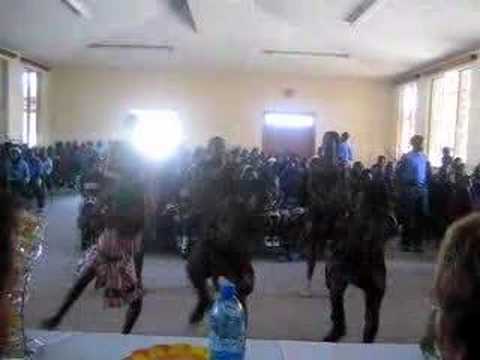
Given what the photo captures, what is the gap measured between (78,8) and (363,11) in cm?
422

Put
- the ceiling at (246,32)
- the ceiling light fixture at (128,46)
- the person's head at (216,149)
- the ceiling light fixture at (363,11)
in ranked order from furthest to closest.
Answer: the ceiling light fixture at (128,46)
the ceiling at (246,32)
the ceiling light fixture at (363,11)
the person's head at (216,149)

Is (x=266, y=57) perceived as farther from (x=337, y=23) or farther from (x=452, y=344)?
(x=452, y=344)

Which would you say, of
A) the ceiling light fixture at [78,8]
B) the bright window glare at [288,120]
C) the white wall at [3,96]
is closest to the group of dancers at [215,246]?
the ceiling light fixture at [78,8]

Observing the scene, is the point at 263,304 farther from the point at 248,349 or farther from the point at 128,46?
the point at 128,46

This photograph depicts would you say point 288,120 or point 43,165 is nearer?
point 43,165

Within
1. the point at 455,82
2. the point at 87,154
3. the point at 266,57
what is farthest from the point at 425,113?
the point at 87,154

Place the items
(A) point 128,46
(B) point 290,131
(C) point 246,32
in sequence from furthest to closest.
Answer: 1. (B) point 290,131
2. (A) point 128,46
3. (C) point 246,32

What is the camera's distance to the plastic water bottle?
170 cm

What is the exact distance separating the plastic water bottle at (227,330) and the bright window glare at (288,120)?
14458 millimetres

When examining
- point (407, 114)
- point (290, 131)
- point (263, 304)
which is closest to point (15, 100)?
point (290, 131)

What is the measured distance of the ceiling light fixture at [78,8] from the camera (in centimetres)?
939

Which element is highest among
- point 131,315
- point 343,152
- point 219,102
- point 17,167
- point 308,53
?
point 308,53

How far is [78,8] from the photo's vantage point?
31.9ft

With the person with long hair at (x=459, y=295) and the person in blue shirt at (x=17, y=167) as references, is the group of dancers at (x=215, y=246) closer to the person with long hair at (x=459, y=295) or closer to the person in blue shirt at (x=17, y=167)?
the person with long hair at (x=459, y=295)
